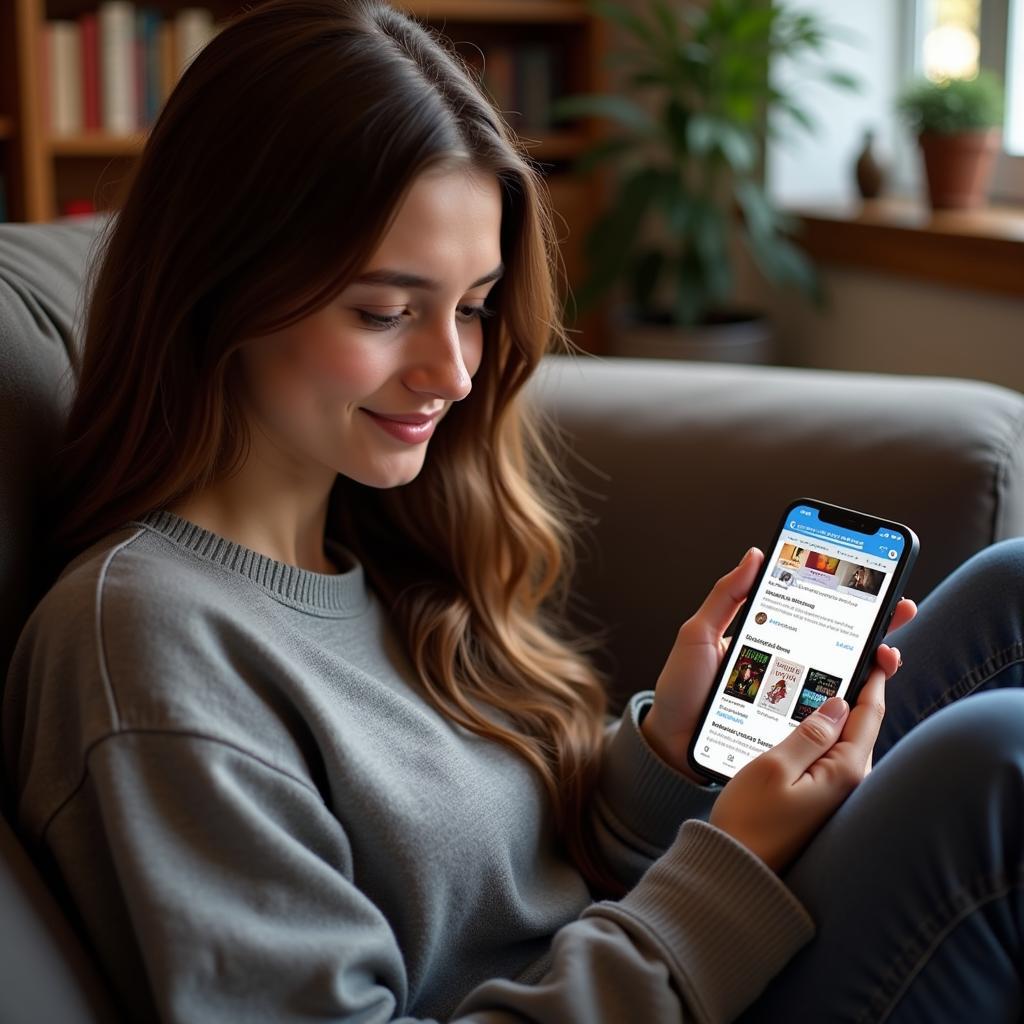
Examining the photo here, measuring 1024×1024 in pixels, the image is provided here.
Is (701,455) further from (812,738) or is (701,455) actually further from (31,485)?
(31,485)

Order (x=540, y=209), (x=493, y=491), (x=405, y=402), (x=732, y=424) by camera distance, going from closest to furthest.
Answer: (x=405, y=402), (x=540, y=209), (x=493, y=491), (x=732, y=424)

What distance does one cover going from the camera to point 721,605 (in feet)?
3.18

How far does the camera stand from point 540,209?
0.99 metres

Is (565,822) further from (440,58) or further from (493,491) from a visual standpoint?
(440,58)

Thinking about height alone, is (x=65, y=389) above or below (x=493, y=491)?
above

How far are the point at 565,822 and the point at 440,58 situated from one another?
0.57m

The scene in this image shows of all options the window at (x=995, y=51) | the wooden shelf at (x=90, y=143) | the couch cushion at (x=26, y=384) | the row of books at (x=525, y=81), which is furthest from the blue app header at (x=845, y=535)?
the row of books at (x=525, y=81)

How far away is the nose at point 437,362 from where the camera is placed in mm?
879

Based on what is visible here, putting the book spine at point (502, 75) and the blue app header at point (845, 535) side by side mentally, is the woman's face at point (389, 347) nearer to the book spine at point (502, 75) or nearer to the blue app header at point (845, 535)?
the blue app header at point (845, 535)

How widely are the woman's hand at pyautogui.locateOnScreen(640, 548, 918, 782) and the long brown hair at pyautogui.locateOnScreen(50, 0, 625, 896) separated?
86 mm

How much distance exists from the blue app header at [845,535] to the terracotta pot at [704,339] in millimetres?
1473

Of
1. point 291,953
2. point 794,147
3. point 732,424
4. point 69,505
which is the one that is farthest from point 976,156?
point 291,953

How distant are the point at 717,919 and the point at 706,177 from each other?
6.28 ft

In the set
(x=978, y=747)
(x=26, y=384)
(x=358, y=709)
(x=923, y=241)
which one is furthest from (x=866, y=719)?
(x=923, y=241)
